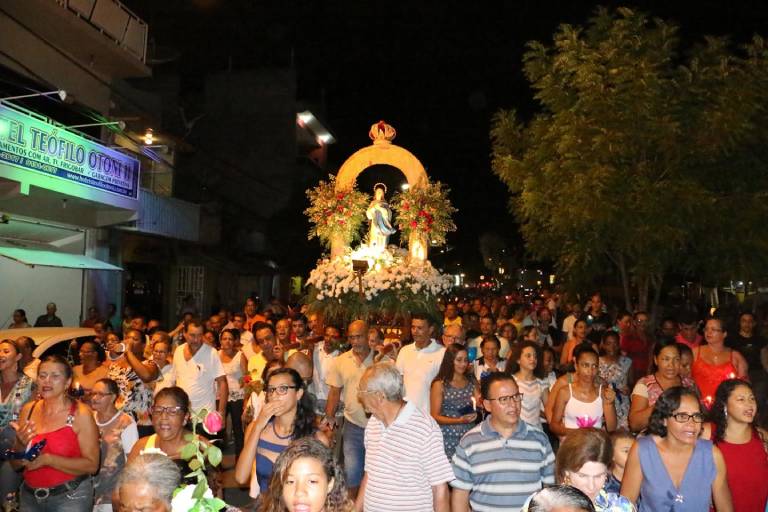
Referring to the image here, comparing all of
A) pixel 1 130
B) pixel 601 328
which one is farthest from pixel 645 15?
pixel 1 130

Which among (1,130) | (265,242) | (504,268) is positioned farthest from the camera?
(504,268)

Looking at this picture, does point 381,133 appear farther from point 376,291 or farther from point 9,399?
point 9,399

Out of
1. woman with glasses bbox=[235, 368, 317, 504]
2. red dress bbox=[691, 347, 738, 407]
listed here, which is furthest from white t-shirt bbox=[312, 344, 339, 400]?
red dress bbox=[691, 347, 738, 407]

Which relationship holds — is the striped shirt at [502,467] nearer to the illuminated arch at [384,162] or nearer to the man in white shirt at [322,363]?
the man in white shirt at [322,363]

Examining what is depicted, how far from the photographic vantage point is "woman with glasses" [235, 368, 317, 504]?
13.8ft

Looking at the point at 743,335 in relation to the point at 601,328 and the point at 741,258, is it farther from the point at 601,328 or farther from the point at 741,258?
the point at 741,258

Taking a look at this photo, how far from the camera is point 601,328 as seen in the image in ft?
36.8

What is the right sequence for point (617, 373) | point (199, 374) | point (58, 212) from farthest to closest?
point (58, 212), point (617, 373), point (199, 374)

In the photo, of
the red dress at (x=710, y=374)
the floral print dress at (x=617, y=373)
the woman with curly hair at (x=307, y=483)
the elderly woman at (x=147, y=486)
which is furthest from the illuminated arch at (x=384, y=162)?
the woman with curly hair at (x=307, y=483)

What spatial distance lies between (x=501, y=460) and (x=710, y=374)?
390 cm

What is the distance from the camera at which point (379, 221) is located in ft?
45.7

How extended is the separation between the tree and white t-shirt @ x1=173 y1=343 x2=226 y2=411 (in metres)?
8.60

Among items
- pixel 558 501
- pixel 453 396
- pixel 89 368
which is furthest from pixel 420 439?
pixel 89 368

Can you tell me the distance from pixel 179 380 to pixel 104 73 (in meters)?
13.1
